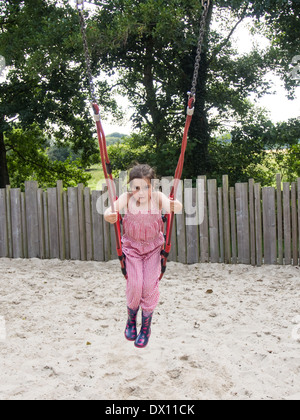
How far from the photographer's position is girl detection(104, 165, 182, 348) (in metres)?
3.58

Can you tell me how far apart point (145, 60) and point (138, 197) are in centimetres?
756

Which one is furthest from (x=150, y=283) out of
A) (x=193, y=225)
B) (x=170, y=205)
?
(x=193, y=225)

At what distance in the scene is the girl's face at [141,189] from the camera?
3.58 metres

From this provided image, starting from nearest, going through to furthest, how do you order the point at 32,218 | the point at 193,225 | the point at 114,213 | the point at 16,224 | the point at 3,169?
1. the point at 114,213
2. the point at 193,225
3. the point at 32,218
4. the point at 16,224
5. the point at 3,169

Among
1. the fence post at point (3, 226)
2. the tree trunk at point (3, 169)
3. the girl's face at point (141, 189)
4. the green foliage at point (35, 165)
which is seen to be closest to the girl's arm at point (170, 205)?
the girl's face at point (141, 189)

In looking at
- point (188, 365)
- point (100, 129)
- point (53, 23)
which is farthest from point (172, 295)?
point (53, 23)

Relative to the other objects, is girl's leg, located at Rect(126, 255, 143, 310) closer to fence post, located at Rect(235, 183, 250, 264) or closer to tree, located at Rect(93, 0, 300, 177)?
fence post, located at Rect(235, 183, 250, 264)

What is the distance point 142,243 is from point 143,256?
10 centimetres

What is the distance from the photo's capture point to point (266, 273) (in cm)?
705

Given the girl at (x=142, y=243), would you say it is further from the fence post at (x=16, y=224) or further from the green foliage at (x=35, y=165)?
the green foliage at (x=35, y=165)

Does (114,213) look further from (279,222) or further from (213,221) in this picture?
(279,222)

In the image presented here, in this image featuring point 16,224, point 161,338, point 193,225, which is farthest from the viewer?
point 16,224

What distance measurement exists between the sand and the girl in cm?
46

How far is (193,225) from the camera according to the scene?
7.62 m
